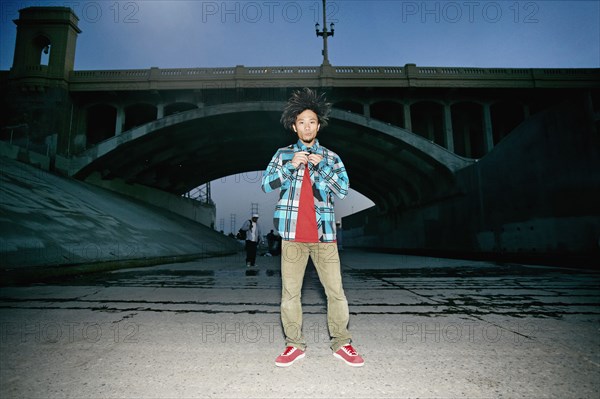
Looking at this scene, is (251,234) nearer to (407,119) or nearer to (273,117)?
(273,117)

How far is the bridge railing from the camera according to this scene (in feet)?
66.9

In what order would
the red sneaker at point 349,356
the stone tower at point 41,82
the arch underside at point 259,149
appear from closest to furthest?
the red sneaker at point 349,356 < the arch underside at point 259,149 < the stone tower at point 41,82

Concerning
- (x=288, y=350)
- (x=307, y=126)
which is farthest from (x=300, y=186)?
(x=288, y=350)

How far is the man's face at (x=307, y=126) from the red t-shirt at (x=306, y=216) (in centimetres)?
25

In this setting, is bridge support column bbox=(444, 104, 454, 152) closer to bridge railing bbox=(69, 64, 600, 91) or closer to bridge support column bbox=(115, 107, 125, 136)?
bridge railing bbox=(69, 64, 600, 91)

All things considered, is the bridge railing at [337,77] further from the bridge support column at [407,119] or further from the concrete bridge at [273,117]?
the bridge support column at [407,119]

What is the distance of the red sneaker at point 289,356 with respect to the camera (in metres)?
1.71

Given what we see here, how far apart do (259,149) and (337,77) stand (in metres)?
8.80

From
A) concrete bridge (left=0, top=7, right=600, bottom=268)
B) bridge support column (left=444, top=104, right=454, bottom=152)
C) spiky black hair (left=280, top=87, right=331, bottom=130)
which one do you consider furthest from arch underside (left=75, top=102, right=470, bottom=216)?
spiky black hair (left=280, top=87, right=331, bottom=130)

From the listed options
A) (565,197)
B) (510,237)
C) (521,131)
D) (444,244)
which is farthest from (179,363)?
(444,244)

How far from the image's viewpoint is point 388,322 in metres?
2.56

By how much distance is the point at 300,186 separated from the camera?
211 cm

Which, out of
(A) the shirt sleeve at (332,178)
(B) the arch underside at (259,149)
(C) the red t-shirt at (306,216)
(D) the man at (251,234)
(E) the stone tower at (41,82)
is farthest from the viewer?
(E) the stone tower at (41,82)

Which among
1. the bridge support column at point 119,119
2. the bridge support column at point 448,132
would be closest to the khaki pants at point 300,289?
the bridge support column at point 448,132
